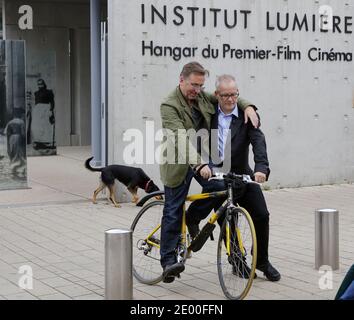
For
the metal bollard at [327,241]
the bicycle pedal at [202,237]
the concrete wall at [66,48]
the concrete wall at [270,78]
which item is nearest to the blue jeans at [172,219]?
the bicycle pedal at [202,237]

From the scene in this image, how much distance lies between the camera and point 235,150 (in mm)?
5969

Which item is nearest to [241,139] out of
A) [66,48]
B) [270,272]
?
[270,272]

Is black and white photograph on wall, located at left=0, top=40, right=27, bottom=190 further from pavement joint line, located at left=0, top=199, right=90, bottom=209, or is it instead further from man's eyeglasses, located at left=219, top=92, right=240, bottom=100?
man's eyeglasses, located at left=219, top=92, right=240, bottom=100

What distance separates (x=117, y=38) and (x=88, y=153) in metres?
6.93

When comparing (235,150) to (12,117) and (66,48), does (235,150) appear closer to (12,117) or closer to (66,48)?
(12,117)

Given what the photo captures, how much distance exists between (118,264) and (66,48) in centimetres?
1338

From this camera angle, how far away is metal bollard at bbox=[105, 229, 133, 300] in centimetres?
543

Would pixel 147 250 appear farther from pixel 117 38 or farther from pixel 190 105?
pixel 117 38

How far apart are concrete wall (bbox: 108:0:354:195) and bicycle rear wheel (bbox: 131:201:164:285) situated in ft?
13.3

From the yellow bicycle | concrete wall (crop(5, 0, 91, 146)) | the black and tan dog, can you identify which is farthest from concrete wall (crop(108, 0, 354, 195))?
concrete wall (crop(5, 0, 91, 146))

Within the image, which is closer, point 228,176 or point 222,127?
point 228,176
